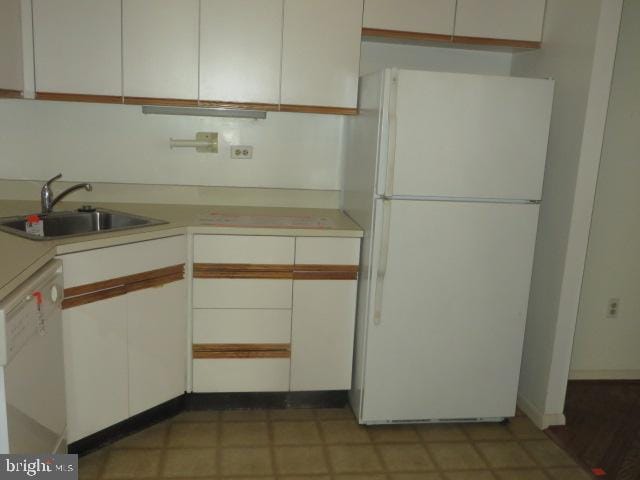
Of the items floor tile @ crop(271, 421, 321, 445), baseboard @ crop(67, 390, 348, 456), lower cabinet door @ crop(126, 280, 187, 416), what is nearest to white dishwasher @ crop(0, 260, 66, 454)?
lower cabinet door @ crop(126, 280, 187, 416)

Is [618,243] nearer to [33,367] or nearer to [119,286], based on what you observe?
[119,286]

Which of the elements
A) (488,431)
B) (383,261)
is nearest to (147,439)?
(383,261)

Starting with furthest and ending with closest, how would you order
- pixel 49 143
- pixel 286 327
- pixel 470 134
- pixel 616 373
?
pixel 616 373
pixel 49 143
pixel 286 327
pixel 470 134

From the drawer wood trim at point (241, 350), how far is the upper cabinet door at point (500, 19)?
169cm

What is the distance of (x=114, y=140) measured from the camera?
→ 9.24 ft

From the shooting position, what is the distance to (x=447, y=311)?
242cm

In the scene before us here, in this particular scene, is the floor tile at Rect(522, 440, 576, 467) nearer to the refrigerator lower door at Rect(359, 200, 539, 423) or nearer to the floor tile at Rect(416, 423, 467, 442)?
the refrigerator lower door at Rect(359, 200, 539, 423)

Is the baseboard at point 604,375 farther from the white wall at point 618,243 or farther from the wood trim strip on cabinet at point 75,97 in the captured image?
the wood trim strip on cabinet at point 75,97

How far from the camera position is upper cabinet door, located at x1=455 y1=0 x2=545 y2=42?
2613 mm

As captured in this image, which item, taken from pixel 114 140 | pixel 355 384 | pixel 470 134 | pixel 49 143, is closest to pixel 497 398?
pixel 355 384

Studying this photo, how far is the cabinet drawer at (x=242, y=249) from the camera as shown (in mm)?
2410

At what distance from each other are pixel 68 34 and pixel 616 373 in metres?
3.24

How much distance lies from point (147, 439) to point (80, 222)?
102cm

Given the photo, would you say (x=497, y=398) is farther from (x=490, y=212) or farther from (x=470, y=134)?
(x=470, y=134)
